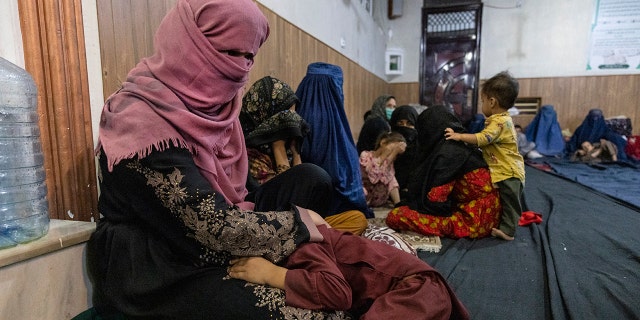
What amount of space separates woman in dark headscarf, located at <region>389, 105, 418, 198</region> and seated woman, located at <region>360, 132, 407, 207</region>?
171 mm

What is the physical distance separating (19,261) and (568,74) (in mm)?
7239

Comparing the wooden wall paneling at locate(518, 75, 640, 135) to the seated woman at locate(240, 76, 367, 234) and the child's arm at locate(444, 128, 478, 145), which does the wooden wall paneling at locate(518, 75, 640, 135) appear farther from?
the seated woman at locate(240, 76, 367, 234)

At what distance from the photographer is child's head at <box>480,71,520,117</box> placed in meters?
1.87

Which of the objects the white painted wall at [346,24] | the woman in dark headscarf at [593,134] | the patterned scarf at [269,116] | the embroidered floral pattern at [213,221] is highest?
the white painted wall at [346,24]

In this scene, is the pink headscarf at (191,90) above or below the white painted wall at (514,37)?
below

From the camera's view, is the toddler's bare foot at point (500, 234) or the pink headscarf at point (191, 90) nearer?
the pink headscarf at point (191, 90)

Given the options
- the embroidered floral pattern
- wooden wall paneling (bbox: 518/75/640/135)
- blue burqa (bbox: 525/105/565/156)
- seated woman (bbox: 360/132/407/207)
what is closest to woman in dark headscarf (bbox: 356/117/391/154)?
seated woman (bbox: 360/132/407/207)

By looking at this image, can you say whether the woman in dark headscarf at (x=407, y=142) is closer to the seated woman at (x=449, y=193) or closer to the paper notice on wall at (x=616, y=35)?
the seated woman at (x=449, y=193)

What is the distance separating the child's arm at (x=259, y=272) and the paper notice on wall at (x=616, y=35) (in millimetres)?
6999

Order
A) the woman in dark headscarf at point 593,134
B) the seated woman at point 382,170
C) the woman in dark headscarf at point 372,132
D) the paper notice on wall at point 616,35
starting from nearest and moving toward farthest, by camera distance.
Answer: the seated woman at point 382,170 < the woman in dark headscarf at point 372,132 < the woman in dark headscarf at point 593,134 < the paper notice on wall at point 616,35

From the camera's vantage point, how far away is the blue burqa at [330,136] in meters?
1.89

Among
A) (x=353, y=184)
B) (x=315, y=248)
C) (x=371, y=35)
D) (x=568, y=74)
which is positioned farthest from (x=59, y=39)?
(x=568, y=74)

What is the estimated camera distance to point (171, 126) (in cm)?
83

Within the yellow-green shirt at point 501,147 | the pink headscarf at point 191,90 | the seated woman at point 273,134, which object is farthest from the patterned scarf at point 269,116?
the yellow-green shirt at point 501,147
